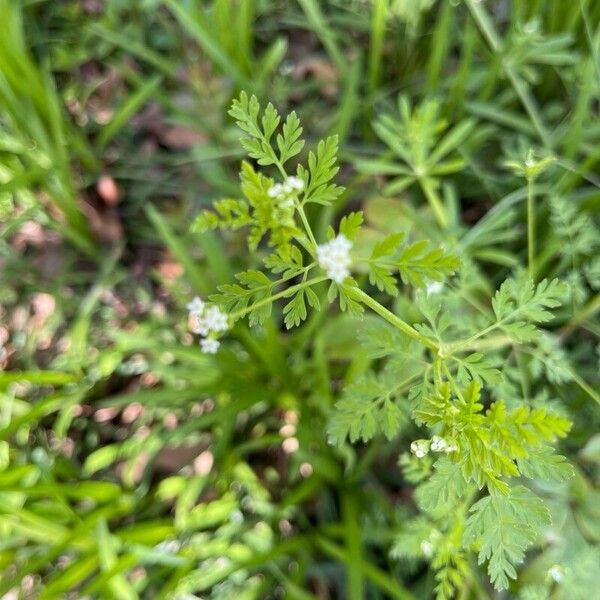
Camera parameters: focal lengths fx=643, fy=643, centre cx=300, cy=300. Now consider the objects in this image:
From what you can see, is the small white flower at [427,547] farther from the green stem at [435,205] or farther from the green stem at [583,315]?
the green stem at [435,205]

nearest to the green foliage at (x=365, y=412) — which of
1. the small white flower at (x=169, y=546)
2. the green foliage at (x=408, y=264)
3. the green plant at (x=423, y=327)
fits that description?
the green plant at (x=423, y=327)

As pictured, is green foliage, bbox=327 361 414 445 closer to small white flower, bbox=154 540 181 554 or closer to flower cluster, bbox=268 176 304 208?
flower cluster, bbox=268 176 304 208

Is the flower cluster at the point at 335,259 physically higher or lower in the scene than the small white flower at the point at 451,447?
higher

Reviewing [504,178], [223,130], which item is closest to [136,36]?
[223,130]

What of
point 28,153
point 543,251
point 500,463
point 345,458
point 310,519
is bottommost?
point 310,519

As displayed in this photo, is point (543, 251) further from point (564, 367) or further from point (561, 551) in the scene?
point (561, 551)
